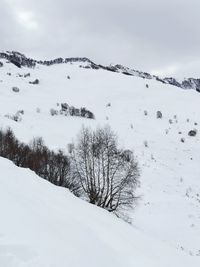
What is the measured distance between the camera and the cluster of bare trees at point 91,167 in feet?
82.0

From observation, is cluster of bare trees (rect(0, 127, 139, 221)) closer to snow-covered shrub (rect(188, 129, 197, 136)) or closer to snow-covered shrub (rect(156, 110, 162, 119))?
snow-covered shrub (rect(188, 129, 197, 136))

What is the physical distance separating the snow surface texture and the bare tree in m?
1.39

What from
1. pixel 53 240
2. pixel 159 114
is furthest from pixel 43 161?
pixel 53 240

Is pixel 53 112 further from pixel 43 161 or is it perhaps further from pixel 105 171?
pixel 105 171

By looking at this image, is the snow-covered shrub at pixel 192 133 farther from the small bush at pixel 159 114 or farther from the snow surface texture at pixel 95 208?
the small bush at pixel 159 114

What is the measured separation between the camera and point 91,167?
27.4 metres

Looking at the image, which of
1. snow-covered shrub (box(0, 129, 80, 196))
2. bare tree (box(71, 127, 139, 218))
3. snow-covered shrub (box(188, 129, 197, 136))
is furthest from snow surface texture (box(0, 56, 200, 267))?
snow-covered shrub (box(0, 129, 80, 196))

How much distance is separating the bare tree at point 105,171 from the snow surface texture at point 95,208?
4.55 feet

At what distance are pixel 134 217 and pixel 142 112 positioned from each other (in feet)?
70.8

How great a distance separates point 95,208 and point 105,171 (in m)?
11.7

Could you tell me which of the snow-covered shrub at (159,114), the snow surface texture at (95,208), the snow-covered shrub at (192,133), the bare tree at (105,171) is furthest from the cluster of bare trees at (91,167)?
the snow-covered shrub at (159,114)

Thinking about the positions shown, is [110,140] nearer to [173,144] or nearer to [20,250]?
[173,144]

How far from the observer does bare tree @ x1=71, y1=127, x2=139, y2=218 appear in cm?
2480

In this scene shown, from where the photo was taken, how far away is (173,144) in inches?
1378
